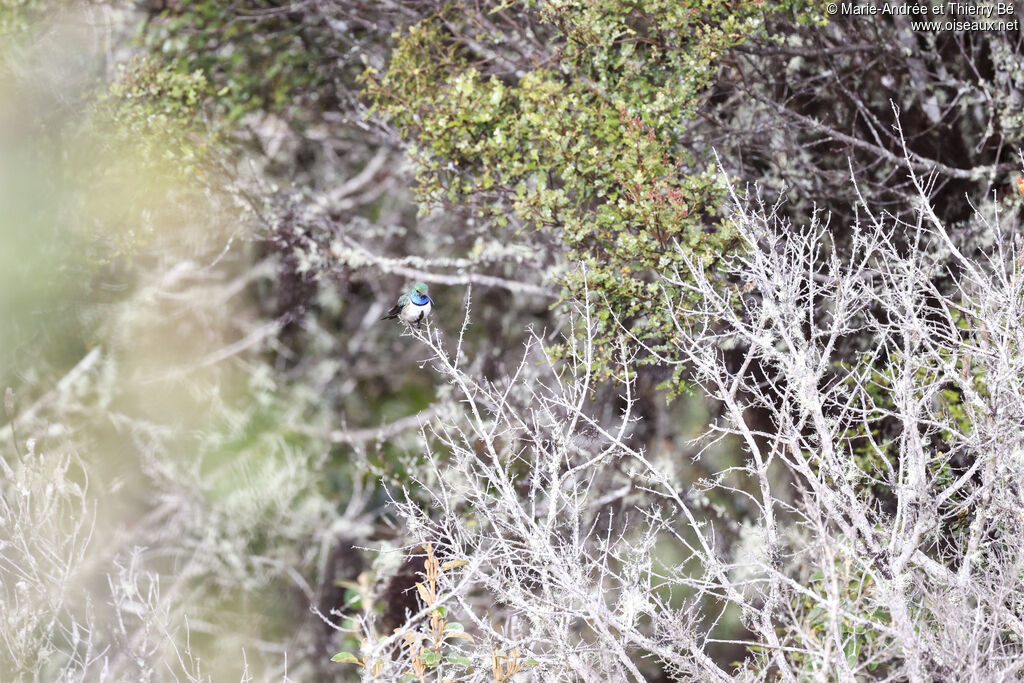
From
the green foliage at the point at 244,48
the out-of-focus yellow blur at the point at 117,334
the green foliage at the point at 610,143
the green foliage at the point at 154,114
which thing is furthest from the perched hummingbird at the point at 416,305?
the green foliage at the point at 244,48

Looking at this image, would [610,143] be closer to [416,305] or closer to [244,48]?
[416,305]

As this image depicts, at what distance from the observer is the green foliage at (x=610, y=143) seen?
684 centimetres

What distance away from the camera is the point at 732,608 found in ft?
32.3

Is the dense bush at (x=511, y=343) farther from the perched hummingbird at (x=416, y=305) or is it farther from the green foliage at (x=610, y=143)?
the perched hummingbird at (x=416, y=305)

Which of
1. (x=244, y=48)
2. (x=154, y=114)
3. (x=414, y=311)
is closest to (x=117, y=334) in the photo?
(x=154, y=114)

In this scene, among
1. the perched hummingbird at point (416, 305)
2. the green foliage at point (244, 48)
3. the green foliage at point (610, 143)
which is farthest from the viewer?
the green foliage at point (244, 48)

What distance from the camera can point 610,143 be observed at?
284 inches

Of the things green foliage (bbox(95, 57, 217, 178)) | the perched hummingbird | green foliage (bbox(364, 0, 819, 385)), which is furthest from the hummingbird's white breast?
green foliage (bbox(95, 57, 217, 178))

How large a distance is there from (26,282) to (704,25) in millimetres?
9429

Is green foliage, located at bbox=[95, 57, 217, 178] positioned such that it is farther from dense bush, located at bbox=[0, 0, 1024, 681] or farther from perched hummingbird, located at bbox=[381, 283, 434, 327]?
perched hummingbird, located at bbox=[381, 283, 434, 327]

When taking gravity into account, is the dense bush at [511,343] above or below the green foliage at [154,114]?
below

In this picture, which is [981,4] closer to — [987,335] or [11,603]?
[987,335]

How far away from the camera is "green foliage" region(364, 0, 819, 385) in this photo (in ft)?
22.5

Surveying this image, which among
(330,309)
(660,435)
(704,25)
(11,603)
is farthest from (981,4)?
(11,603)
